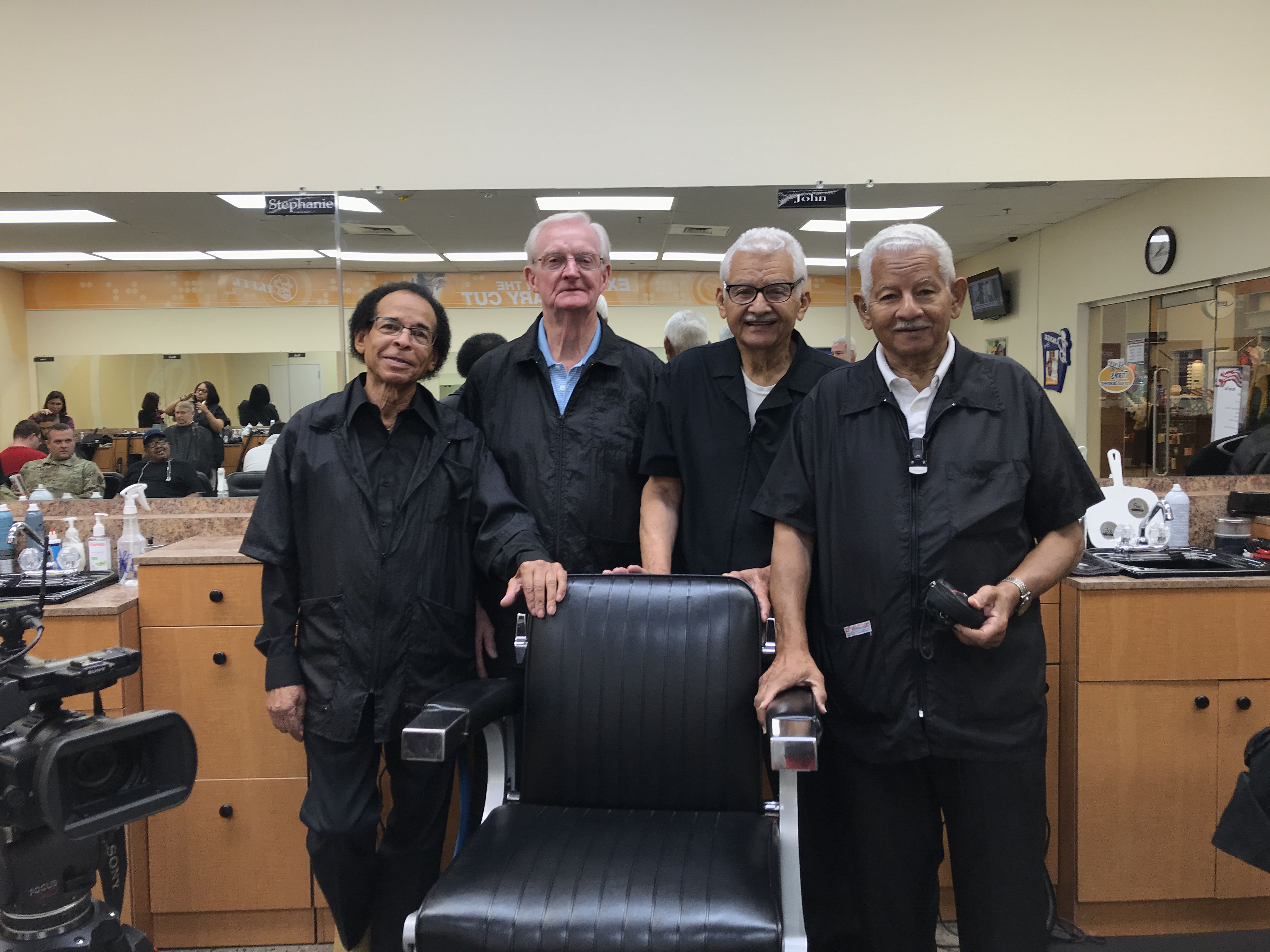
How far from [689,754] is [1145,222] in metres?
2.66

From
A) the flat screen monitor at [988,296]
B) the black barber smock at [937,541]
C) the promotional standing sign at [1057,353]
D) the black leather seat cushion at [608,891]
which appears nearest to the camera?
the black leather seat cushion at [608,891]

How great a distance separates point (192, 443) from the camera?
2932 mm

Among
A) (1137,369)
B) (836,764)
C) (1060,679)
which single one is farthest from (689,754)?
(1137,369)

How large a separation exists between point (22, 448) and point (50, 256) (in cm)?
68

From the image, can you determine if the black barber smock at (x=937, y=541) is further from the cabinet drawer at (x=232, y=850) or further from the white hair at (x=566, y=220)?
the cabinet drawer at (x=232, y=850)

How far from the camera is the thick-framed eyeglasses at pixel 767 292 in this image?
1808mm

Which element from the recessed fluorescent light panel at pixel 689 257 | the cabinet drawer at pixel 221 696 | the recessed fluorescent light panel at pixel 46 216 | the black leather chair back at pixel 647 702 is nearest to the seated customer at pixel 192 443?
the recessed fluorescent light panel at pixel 46 216

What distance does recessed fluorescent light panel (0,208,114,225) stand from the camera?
2.86 metres

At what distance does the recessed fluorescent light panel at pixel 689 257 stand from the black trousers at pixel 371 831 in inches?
75.6

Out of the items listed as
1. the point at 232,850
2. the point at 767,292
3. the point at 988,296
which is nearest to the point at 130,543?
the point at 232,850

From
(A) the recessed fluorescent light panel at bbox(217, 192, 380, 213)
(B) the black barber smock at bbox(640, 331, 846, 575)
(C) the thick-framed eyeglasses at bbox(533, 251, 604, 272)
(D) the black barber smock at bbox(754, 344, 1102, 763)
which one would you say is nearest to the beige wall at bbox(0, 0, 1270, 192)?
(A) the recessed fluorescent light panel at bbox(217, 192, 380, 213)

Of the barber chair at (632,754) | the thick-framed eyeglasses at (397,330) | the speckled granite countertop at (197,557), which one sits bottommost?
the barber chair at (632,754)

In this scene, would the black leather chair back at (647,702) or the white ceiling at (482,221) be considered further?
the white ceiling at (482,221)

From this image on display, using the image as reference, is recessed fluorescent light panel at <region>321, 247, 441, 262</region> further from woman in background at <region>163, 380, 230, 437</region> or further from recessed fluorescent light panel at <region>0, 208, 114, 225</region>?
recessed fluorescent light panel at <region>0, 208, 114, 225</region>
